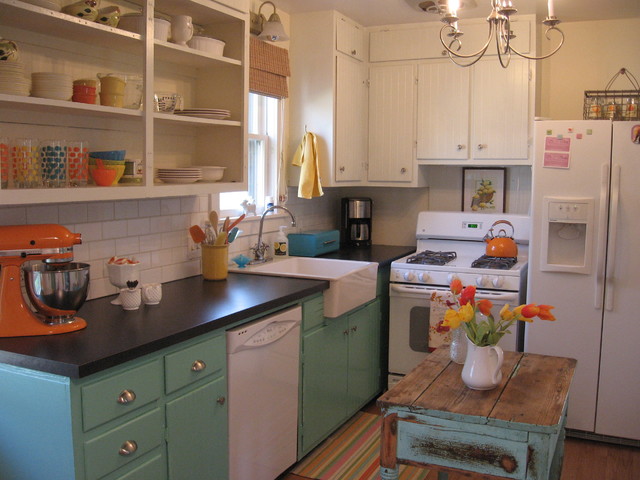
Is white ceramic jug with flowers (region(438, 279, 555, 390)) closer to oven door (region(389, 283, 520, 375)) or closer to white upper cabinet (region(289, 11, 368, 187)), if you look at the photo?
oven door (region(389, 283, 520, 375))

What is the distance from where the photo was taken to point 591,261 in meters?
3.55

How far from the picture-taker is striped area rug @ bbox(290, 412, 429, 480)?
3234mm

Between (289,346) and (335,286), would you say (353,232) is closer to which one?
(335,286)

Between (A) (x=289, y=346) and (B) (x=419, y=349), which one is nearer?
(A) (x=289, y=346)

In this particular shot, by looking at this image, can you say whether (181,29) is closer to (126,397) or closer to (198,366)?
(198,366)

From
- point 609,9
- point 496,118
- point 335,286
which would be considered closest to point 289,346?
point 335,286

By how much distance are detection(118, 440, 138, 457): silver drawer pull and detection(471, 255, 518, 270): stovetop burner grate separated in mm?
2455

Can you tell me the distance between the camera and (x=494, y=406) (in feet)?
6.52

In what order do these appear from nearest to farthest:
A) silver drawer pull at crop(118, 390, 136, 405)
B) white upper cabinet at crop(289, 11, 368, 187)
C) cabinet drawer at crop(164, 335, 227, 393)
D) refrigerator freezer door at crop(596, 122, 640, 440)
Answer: silver drawer pull at crop(118, 390, 136, 405) → cabinet drawer at crop(164, 335, 227, 393) → refrigerator freezer door at crop(596, 122, 640, 440) → white upper cabinet at crop(289, 11, 368, 187)

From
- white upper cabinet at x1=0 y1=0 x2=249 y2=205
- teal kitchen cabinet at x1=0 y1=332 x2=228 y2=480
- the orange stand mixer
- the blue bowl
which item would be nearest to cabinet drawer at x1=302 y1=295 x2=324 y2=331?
white upper cabinet at x1=0 y1=0 x2=249 y2=205

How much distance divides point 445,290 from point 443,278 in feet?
0.24

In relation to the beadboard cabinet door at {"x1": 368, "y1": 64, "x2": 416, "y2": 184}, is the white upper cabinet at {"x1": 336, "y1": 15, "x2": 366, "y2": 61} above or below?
above

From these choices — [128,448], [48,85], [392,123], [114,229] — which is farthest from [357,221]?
[128,448]

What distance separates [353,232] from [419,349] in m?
1.06
